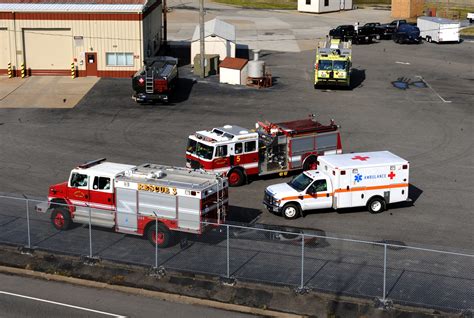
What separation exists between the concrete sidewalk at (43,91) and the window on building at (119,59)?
198 centimetres

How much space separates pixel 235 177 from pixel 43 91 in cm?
→ 2780

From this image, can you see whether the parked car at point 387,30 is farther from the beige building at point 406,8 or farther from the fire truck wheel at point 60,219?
the fire truck wheel at point 60,219

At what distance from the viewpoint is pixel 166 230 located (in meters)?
29.5

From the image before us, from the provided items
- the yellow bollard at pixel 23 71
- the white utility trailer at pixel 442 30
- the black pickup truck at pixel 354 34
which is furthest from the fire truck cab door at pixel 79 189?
the white utility trailer at pixel 442 30

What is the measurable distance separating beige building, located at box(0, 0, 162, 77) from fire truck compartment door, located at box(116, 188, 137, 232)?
37.6 m

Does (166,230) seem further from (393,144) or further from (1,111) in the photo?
(1,111)

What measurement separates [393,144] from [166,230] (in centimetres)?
2273

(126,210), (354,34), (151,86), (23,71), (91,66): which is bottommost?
(23,71)

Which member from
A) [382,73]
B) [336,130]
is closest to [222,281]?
[336,130]

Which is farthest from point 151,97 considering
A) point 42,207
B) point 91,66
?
point 42,207

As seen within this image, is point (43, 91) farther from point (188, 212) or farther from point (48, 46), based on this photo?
point (188, 212)

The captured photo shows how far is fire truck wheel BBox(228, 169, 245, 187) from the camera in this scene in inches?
1564

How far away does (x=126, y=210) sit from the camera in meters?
30.9

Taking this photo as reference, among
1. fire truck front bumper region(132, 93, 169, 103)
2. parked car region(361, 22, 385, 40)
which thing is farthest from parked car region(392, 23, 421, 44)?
fire truck front bumper region(132, 93, 169, 103)
